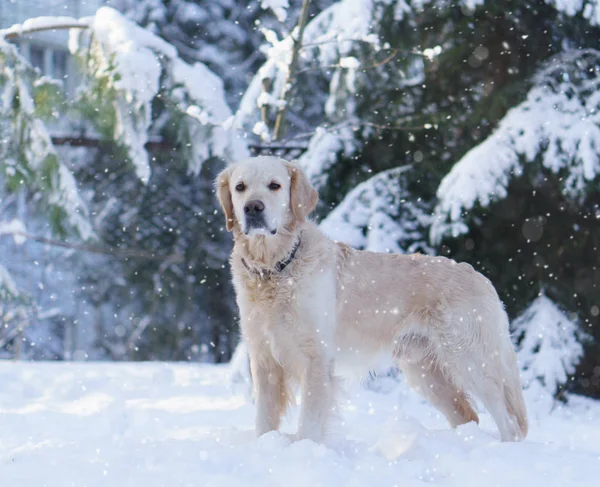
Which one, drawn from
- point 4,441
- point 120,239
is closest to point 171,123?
point 4,441

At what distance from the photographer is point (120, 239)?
33.7 ft

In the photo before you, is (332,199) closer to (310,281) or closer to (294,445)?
(310,281)

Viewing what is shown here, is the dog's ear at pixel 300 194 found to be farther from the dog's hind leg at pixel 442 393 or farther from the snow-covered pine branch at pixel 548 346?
the snow-covered pine branch at pixel 548 346

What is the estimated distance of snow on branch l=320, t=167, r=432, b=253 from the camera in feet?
19.0

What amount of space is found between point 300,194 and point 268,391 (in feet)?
3.15

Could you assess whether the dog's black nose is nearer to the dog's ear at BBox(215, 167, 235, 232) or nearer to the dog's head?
the dog's head

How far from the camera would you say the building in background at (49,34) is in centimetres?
1034

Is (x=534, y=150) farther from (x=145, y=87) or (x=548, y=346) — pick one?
(x=145, y=87)

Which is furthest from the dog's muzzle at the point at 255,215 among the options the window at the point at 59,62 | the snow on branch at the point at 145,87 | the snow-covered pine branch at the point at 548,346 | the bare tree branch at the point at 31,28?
the window at the point at 59,62

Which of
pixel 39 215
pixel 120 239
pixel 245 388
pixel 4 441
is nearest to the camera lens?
pixel 4 441

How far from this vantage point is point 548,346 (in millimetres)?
5449

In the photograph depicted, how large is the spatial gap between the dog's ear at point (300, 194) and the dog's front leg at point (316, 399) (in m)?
0.70

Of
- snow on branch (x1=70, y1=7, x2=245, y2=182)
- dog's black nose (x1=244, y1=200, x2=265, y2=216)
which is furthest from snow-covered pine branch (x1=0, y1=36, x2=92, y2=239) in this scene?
dog's black nose (x1=244, y1=200, x2=265, y2=216)

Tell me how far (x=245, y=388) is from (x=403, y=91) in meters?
2.96
